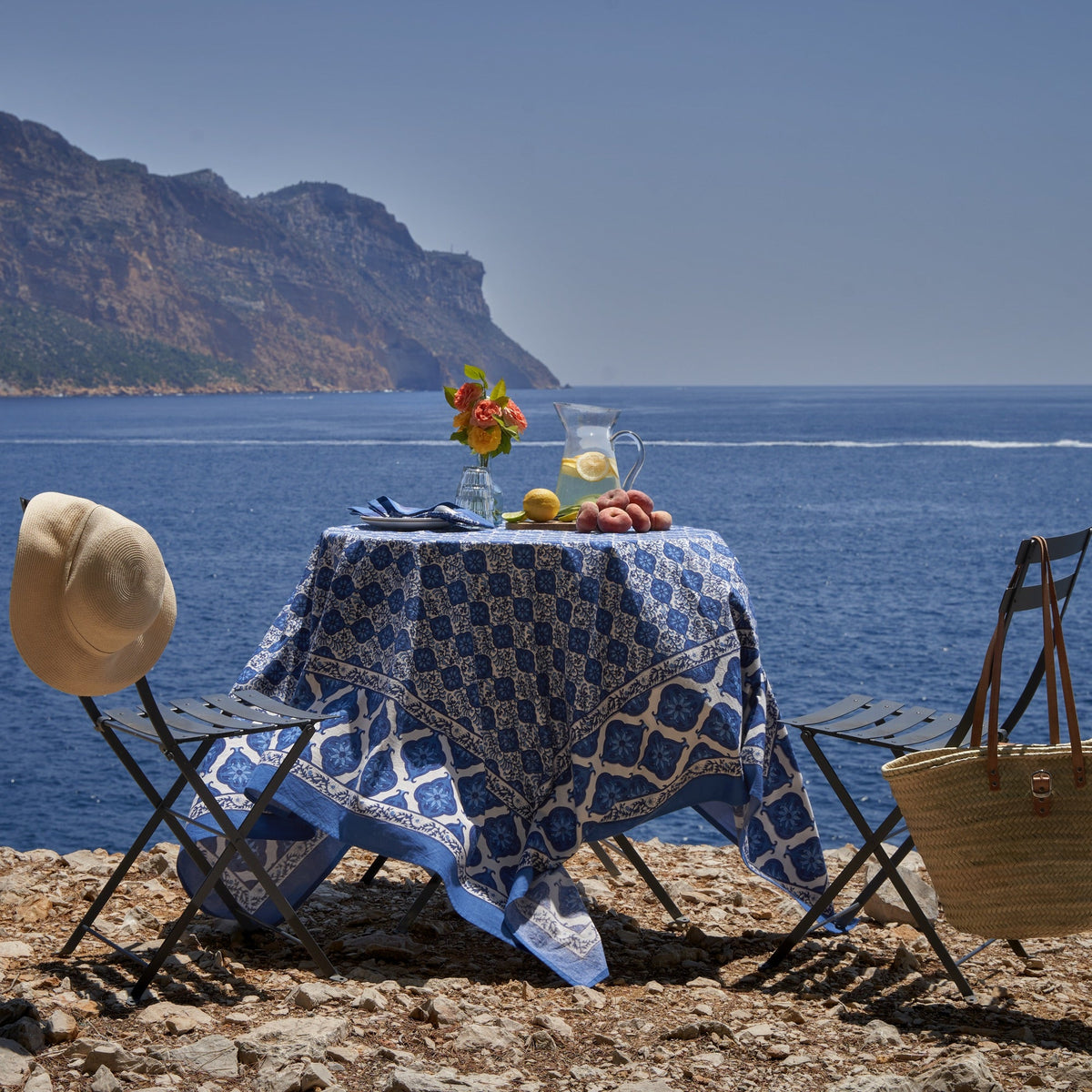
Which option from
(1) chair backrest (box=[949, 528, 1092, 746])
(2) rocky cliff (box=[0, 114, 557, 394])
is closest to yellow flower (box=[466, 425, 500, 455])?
(1) chair backrest (box=[949, 528, 1092, 746])

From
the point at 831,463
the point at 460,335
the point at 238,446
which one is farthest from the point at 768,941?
the point at 460,335

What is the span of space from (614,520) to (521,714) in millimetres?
624

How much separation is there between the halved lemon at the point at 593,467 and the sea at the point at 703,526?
19.6ft

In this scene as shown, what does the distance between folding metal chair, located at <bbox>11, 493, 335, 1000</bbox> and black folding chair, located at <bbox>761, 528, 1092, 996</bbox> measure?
129 cm

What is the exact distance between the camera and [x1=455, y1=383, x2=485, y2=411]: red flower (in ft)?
14.3

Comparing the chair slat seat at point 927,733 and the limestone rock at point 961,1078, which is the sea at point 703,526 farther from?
the limestone rock at point 961,1078

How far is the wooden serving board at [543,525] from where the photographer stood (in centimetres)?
394

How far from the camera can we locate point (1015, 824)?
116 inches

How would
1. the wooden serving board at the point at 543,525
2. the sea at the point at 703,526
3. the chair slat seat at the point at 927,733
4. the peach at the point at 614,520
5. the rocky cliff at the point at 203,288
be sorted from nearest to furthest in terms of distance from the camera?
the chair slat seat at the point at 927,733, the peach at the point at 614,520, the wooden serving board at the point at 543,525, the sea at the point at 703,526, the rocky cliff at the point at 203,288

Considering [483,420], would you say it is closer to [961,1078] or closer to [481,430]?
[481,430]

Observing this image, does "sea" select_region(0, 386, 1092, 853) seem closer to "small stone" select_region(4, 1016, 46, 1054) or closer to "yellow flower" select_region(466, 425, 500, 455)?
"yellow flower" select_region(466, 425, 500, 455)

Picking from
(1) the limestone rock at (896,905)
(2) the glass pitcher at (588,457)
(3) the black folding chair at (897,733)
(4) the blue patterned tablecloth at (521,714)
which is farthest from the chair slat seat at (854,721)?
(2) the glass pitcher at (588,457)

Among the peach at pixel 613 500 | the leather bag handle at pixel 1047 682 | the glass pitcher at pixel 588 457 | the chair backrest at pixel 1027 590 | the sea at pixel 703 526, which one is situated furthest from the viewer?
the sea at pixel 703 526

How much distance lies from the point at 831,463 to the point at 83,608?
56.2 m
